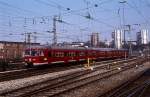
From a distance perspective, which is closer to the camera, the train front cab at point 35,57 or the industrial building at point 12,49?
the train front cab at point 35,57

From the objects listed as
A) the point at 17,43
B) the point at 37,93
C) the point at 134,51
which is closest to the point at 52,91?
the point at 37,93

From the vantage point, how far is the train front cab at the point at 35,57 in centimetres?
3528

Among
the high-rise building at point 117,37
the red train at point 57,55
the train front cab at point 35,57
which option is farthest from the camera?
the high-rise building at point 117,37

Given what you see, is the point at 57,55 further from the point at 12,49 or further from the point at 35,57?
the point at 12,49

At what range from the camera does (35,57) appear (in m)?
35.4

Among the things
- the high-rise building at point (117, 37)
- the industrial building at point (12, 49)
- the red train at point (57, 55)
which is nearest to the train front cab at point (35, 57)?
the red train at point (57, 55)

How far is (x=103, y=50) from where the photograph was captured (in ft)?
199

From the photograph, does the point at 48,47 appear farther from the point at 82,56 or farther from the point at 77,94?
the point at 77,94

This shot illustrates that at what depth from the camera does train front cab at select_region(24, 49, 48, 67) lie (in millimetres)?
35281

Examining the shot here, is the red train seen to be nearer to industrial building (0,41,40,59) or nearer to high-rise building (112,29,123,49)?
industrial building (0,41,40,59)

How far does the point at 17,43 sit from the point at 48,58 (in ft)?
158

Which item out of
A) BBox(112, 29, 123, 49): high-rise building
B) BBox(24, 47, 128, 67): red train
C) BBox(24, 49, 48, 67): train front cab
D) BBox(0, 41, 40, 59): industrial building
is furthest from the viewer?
BBox(112, 29, 123, 49): high-rise building

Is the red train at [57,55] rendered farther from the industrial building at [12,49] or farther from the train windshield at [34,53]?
the industrial building at [12,49]

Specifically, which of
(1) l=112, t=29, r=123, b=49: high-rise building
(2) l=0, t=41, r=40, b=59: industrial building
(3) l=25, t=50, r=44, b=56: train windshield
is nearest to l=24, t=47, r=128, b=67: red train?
(3) l=25, t=50, r=44, b=56: train windshield
